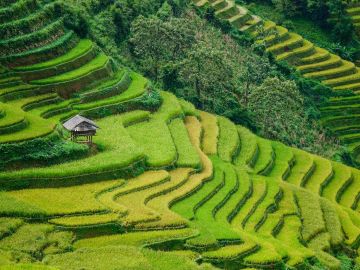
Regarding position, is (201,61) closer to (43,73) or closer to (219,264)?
(43,73)

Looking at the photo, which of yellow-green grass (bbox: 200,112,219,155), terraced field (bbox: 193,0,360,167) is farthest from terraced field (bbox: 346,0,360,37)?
yellow-green grass (bbox: 200,112,219,155)

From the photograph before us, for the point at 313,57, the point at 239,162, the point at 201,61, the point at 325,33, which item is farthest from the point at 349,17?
the point at 239,162

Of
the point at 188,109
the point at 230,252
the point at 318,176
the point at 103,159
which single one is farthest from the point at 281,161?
the point at 230,252

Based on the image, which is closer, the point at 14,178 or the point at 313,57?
the point at 14,178

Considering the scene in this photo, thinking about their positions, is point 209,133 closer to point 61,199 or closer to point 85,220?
point 61,199

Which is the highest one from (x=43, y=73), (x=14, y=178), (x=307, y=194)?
(x=43, y=73)

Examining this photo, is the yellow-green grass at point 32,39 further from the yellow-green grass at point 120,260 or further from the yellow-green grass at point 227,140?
the yellow-green grass at point 120,260

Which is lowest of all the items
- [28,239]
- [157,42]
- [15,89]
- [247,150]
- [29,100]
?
[247,150]
